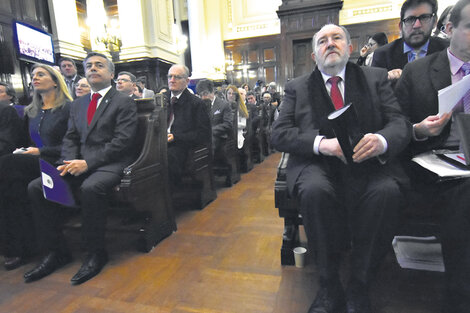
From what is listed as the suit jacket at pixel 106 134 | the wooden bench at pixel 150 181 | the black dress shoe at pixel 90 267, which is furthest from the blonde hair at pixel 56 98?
the black dress shoe at pixel 90 267

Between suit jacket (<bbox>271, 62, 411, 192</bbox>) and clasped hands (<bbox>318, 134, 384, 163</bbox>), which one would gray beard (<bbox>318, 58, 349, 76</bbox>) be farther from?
clasped hands (<bbox>318, 134, 384, 163</bbox>)

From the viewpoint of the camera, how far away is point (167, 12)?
26.5 ft

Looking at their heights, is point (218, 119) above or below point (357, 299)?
above

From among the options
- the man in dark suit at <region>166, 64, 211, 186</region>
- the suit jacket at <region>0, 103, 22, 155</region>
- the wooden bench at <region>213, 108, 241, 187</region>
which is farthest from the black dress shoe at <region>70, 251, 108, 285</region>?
the wooden bench at <region>213, 108, 241, 187</region>

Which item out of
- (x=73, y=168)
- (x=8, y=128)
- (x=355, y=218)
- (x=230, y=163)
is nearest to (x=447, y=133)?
(x=355, y=218)

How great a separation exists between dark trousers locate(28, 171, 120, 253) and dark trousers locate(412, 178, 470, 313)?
1839 millimetres

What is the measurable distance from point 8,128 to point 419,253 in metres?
2.96

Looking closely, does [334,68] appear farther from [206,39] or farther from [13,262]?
[206,39]

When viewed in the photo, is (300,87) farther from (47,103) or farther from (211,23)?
(211,23)

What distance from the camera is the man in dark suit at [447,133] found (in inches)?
45.3

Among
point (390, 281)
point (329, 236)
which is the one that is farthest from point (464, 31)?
point (390, 281)

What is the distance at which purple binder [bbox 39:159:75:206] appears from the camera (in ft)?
5.72

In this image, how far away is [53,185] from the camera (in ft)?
5.78

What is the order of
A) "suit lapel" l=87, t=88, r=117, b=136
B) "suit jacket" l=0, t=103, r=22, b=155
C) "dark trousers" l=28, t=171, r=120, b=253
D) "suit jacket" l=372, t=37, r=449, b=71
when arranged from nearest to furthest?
1. "dark trousers" l=28, t=171, r=120, b=253
2. "suit jacket" l=372, t=37, r=449, b=71
3. "suit lapel" l=87, t=88, r=117, b=136
4. "suit jacket" l=0, t=103, r=22, b=155
